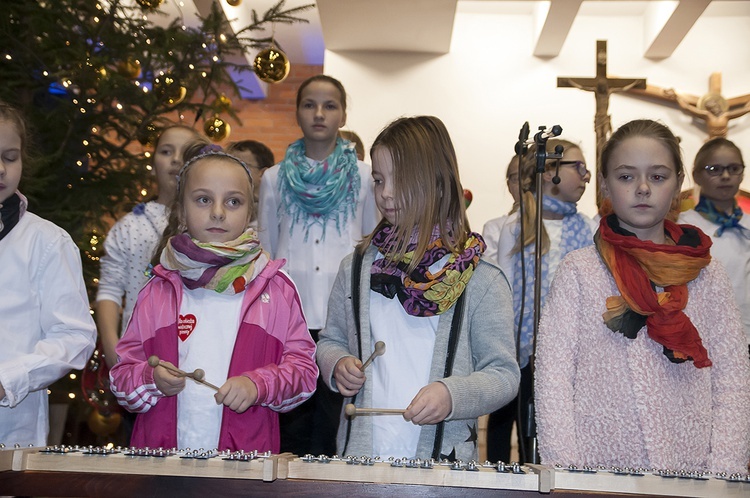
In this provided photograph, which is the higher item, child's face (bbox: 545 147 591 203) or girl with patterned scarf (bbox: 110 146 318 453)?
child's face (bbox: 545 147 591 203)

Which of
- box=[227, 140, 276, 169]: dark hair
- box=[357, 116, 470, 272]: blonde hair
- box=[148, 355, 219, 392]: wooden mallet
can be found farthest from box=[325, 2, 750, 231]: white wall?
box=[148, 355, 219, 392]: wooden mallet

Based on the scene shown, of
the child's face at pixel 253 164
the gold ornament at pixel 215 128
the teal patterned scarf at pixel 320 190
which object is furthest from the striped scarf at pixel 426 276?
the gold ornament at pixel 215 128

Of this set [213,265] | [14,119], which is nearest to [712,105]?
[213,265]

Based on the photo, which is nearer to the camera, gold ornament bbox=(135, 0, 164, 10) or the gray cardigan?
the gray cardigan

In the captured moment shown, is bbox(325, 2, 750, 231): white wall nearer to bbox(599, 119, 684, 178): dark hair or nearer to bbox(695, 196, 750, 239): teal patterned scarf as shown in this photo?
bbox(695, 196, 750, 239): teal patterned scarf

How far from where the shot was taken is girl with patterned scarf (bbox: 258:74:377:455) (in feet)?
10.7

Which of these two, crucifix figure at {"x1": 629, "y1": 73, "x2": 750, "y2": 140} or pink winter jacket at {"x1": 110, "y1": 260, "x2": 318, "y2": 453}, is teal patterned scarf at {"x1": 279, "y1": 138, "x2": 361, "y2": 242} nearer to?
pink winter jacket at {"x1": 110, "y1": 260, "x2": 318, "y2": 453}

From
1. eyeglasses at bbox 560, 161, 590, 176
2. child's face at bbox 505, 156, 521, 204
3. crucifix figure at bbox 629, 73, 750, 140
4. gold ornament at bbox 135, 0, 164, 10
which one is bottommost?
eyeglasses at bbox 560, 161, 590, 176

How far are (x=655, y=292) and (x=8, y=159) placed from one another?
5.91ft

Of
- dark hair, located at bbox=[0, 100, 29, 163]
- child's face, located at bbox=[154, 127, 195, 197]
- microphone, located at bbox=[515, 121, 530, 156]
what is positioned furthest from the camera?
child's face, located at bbox=[154, 127, 195, 197]

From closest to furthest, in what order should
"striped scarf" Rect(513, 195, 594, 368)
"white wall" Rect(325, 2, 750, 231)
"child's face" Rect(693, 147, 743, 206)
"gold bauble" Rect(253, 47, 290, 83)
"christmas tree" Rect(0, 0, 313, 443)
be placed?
1. "striped scarf" Rect(513, 195, 594, 368)
2. "child's face" Rect(693, 147, 743, 206)
3. "christmas tree" Rect(0, 0, 313, 443)
4. "gold bauble" Rect(253, 47, 290, 83)
5. "white wall" Rect(325, 2, 750, 231)

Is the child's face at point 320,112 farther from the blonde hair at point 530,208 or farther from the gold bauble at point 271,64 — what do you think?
the gold bauble at point 271,64

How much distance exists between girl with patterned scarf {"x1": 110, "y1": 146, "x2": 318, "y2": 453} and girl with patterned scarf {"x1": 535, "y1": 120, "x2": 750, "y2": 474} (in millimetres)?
692

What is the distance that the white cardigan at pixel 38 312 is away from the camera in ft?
7.45
